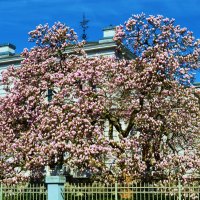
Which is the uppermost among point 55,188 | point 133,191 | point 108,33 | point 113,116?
point 108,33

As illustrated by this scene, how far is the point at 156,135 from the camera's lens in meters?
22.0

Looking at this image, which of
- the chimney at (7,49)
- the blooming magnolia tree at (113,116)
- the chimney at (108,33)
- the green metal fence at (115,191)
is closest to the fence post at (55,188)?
the green metal fence at (115,191)

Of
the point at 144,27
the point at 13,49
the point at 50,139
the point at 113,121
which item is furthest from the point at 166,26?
the point at 13,49

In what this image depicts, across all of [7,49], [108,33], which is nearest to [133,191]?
[108,33]

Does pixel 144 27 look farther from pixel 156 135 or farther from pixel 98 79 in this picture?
pixel 156 135

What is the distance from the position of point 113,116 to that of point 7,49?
1730 cm

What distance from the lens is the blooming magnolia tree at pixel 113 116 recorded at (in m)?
21.0

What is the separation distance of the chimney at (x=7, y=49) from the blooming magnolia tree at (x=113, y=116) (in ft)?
44.7

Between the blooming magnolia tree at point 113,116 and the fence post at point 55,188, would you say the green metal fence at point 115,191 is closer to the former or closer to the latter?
the fence post at point 55,188

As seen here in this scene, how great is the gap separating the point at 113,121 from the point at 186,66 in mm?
4314

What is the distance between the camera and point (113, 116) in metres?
22.5

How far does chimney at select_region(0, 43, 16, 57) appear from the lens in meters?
36.9

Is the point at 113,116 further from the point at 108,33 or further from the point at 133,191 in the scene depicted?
the point at 108,33

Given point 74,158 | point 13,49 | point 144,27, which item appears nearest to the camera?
point 74,158
